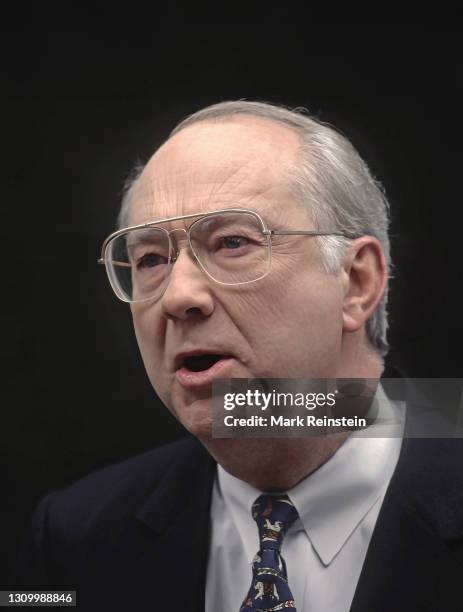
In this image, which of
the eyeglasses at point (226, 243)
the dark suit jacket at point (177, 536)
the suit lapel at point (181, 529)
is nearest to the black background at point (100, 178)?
the dark suit jacket at point (177, 536)

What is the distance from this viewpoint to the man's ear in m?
1.49

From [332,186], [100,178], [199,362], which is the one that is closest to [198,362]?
[199,362]

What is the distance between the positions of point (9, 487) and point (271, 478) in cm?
73

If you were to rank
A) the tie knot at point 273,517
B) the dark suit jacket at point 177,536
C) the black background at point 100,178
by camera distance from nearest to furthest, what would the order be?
the dark suit jacket at point 177,536
the tie knot at point 273,517
the black background at point 100,178

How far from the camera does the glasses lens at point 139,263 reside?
147cm

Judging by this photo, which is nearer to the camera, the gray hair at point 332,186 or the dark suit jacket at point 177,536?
the dark suit jacket at point 177,536

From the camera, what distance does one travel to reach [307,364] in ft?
4.65

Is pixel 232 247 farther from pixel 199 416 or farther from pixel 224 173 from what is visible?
pixel 199 416

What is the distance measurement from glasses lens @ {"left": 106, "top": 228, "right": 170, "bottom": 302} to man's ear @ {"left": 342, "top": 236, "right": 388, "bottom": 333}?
0.38 metres

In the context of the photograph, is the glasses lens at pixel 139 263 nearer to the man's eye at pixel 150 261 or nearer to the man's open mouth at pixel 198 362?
the man's eye at pixel 150 261

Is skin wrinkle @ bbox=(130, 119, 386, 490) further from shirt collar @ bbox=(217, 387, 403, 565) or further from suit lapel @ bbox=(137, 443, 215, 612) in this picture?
suit lapel @ bbox=(137, 443, 215, 612)

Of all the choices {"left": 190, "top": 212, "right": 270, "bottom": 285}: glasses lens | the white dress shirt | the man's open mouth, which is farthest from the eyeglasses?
the white dress shirt

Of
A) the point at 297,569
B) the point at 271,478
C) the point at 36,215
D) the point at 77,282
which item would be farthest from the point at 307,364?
→ the point at 36,215

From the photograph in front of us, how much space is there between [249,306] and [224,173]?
266 mm
